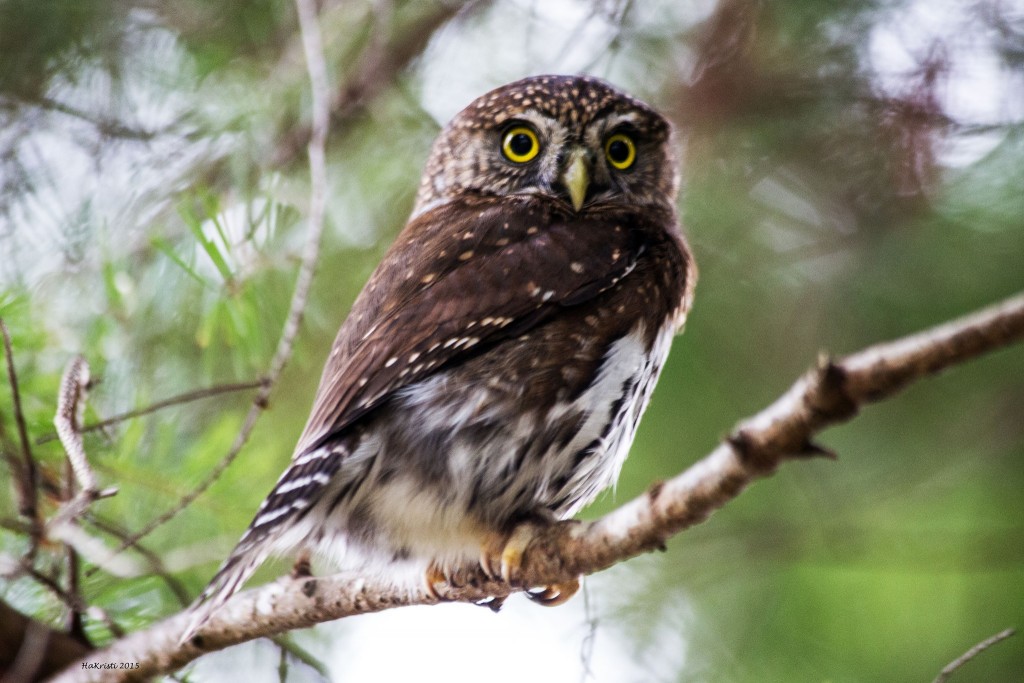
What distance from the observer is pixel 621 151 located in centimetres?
321

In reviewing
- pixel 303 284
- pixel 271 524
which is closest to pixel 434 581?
pixel 271 524

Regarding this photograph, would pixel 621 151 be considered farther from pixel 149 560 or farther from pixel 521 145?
pixel 149 560

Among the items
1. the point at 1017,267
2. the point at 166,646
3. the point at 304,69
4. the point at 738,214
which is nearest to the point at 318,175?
the point at 304,69

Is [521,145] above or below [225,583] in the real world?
above

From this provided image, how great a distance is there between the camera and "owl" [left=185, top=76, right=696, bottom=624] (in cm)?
236

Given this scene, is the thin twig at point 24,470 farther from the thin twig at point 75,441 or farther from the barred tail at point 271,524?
the barred tail at point 271,524

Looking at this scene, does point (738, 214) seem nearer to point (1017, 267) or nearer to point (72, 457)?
point (1017, 267)

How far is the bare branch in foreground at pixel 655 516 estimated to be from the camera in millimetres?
1193

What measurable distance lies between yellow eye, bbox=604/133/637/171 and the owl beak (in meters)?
0.19

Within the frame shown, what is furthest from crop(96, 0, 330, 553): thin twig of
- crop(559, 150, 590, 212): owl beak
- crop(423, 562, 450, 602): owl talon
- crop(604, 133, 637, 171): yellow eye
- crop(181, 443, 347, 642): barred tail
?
crop(604, 133, 637, 171): yellow eye

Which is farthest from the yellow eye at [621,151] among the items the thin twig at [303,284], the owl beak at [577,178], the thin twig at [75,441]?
the thin twig at [75,441]

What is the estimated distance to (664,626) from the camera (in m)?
3.44

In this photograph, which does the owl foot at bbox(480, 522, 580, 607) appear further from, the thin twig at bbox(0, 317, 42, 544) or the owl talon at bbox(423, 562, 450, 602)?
the thin twig at bbox(0, 317, 42, 544)

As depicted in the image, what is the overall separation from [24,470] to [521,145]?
1.58 metres
